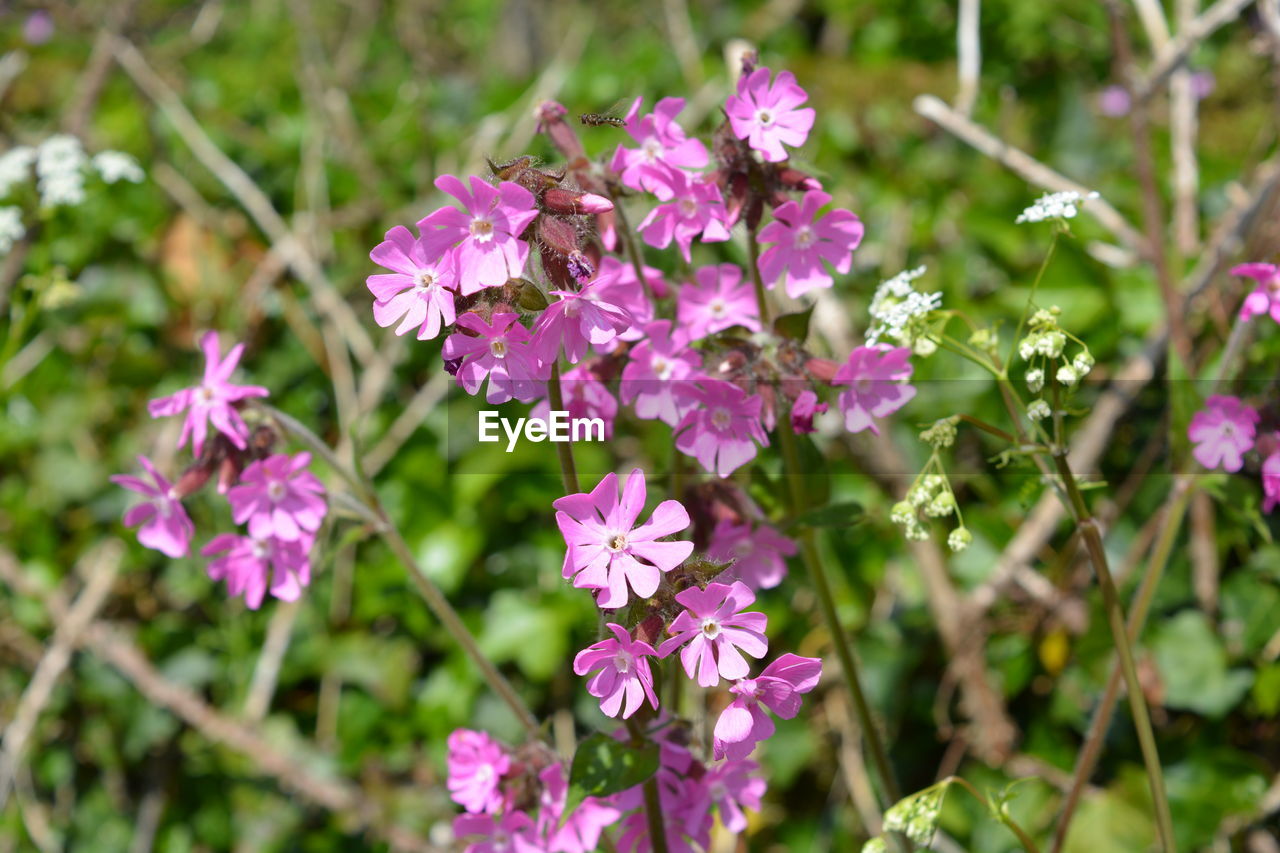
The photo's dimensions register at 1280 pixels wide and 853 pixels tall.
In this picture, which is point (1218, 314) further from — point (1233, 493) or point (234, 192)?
point (234, 192)

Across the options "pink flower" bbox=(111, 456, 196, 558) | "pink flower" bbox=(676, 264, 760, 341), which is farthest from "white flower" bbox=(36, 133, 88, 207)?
"pink flower" bbox=(676, 264, 760, 341)

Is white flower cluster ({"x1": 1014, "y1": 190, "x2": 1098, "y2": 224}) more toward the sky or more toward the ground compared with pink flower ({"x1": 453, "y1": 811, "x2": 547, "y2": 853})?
more toward the sky

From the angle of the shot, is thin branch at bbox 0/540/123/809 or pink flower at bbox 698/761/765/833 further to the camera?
thin branch at bbox 0/540/123/809

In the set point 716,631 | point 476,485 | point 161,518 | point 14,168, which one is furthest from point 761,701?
point 14,168

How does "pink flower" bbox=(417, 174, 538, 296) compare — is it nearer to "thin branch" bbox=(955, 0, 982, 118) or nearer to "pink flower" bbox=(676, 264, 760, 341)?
"pink flower" bbox=(676, 264, 760, 341)

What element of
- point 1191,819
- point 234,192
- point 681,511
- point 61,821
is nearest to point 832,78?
point 234,192
